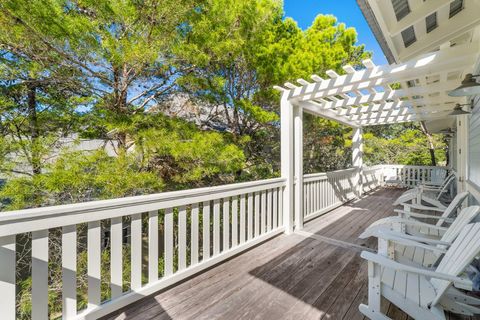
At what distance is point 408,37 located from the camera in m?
2.65

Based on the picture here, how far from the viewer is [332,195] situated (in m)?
5.66

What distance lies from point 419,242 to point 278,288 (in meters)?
1.43

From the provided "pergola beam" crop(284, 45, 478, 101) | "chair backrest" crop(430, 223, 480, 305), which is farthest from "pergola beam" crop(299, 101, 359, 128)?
"chair backrest" crop(430, 223, 480, 305)

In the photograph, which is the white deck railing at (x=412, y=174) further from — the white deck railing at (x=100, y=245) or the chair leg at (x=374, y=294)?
the white deck railing at (x=100, y=245)

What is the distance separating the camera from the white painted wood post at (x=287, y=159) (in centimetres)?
394

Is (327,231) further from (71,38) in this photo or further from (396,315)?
(71,38)

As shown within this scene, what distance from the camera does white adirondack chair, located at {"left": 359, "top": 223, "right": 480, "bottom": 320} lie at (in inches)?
60.5

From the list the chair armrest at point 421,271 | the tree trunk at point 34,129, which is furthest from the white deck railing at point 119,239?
the chair armrest at point 421,271

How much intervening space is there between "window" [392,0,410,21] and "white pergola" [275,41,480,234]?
27.3 inches

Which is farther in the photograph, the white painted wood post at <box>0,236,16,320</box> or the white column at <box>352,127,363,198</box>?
the white column at <box>352,127,363,198</box>

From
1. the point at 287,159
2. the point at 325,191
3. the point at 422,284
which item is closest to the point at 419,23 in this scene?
the point at 287,159

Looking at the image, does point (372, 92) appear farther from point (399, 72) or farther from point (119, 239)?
point (119, 239)

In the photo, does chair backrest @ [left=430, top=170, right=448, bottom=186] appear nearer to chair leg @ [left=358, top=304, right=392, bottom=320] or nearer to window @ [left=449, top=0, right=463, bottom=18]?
window @ [left=449, top=0, right=463, bottom=18]

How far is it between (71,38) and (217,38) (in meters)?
2.30
